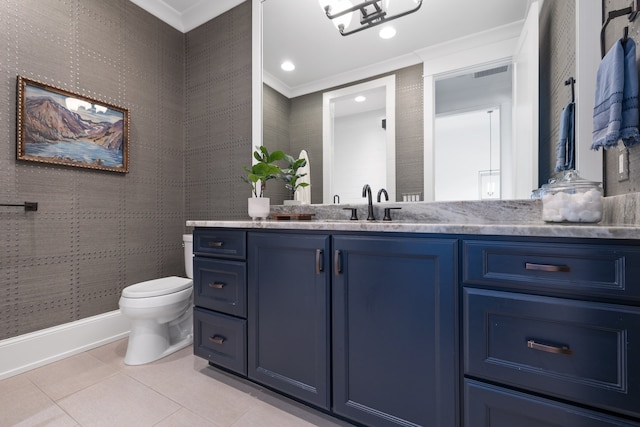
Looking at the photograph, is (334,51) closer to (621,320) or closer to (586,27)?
(586,27)

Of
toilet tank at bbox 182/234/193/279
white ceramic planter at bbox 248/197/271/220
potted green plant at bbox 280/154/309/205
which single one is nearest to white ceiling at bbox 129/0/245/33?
potted green plant at bbox 280/154/309/205

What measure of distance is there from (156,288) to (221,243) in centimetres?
68

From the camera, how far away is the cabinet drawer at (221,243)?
4.84ft

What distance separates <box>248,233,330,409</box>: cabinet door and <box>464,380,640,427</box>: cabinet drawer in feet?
1.83

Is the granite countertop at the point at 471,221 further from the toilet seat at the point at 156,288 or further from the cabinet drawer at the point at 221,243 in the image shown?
the toilet seat at the point at 156,288

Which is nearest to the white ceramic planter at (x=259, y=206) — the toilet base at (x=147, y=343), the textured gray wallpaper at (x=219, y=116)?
the textured gray wallpaper at (x=219, y=116)

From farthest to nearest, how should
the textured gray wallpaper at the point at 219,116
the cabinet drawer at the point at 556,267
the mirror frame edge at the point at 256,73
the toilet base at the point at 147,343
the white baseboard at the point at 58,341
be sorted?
the textured gray wallpaper at the point at 219,116
the mirror frame edge at the point at 256,73
the toilet base at the point at 147,343
the white baseboard at the point at 58,341
the cabinet drawer at the point at 556,267

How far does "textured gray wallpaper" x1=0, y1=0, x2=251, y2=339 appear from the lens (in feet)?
5.68

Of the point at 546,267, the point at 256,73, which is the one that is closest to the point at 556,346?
the point at 546,267

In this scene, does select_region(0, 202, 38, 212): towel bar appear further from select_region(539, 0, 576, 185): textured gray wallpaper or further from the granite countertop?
select_region(539, 0, 576, 185): textured gray wallpaper

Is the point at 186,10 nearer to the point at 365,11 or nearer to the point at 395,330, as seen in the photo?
the point at 365,11

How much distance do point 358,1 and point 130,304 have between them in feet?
8.03

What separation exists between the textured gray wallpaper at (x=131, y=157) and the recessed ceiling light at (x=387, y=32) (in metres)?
1.17

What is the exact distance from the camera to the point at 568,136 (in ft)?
4.09
